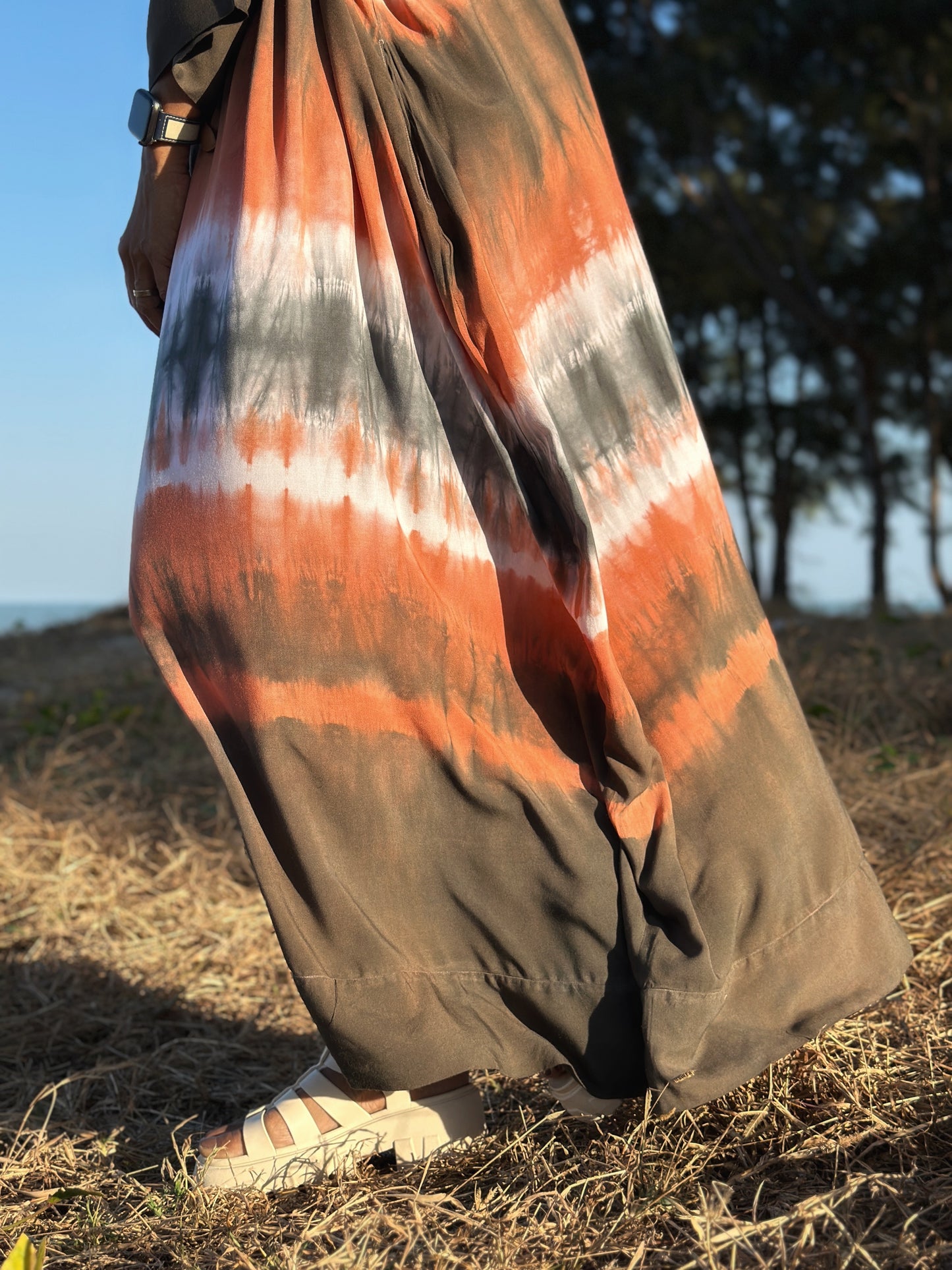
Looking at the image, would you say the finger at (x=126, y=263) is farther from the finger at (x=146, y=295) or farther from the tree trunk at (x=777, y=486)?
the tree trunk at (x=777, y=486)

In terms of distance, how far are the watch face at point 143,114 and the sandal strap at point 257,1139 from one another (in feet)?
3.50

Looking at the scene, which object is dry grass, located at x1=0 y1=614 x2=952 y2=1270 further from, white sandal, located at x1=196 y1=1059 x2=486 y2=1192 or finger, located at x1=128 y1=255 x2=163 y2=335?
finger, located at x1=128 y1=255 x2=163 y2=335

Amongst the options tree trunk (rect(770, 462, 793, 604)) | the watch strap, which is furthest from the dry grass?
tree trunk (rect(770, 462, 793, 604))

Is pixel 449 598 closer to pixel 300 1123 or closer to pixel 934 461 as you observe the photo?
pixel 300 1123

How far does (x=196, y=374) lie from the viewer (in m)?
1.04

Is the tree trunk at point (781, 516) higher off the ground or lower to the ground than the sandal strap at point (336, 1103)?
higher

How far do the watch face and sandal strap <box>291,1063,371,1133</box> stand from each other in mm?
1046

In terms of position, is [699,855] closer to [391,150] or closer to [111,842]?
[391,150]

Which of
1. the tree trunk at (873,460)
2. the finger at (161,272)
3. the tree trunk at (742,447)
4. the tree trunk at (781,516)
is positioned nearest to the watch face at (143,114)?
the finger at (161,272)

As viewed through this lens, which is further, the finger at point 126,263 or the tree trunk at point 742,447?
the tree trunk at point 742,447

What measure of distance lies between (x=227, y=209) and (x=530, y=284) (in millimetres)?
310

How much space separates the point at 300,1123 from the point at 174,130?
3.52ft

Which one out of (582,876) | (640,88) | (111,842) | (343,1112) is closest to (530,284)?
(582,876)

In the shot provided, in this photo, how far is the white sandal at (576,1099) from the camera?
114 centimetres
